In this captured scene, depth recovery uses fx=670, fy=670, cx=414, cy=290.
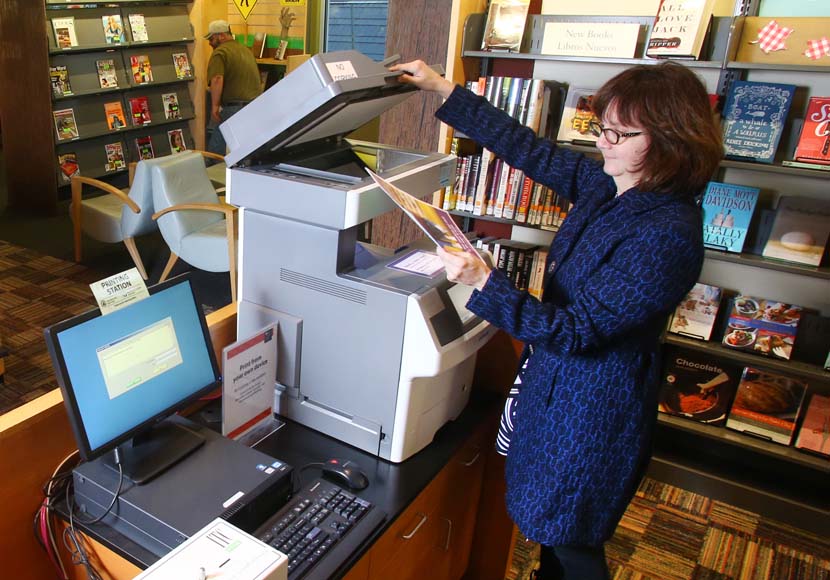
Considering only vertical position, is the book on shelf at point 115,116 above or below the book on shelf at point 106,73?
below

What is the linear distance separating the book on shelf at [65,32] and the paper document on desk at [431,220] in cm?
503

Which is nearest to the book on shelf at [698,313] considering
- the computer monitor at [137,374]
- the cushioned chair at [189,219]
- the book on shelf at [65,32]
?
the computer monitor at [137,374]

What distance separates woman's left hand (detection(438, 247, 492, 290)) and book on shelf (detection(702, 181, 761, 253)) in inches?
61.6

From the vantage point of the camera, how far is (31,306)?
3820 mm

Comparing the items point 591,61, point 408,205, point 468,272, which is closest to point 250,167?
point 408,205

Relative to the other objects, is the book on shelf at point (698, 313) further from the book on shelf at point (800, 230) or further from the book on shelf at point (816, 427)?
the book on shelf at point (816, 427)

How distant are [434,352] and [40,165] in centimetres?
513

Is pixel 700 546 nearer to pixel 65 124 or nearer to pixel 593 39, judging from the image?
pixel 593 39

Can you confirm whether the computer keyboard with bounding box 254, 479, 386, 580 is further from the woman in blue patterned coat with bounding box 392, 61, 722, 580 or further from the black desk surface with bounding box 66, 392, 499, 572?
the woman in blue patterned coat with bounding box 392, 61, 722, 580

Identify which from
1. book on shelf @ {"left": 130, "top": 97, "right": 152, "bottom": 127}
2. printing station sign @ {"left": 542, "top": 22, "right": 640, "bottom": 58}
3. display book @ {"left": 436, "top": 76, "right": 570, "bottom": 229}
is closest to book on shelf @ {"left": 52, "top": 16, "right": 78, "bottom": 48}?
book on shelf @ {"left": 130, "top": 97, "right": 152, "bottom": 127}

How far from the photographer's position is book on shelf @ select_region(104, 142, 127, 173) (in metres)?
5.72

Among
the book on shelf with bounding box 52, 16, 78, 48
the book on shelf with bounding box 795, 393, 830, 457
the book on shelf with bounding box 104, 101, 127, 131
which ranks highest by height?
the book on shelf with bounding box 52, 16, 78, 48

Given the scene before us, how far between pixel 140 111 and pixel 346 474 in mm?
5465

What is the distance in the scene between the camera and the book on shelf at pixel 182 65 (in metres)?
6.16
